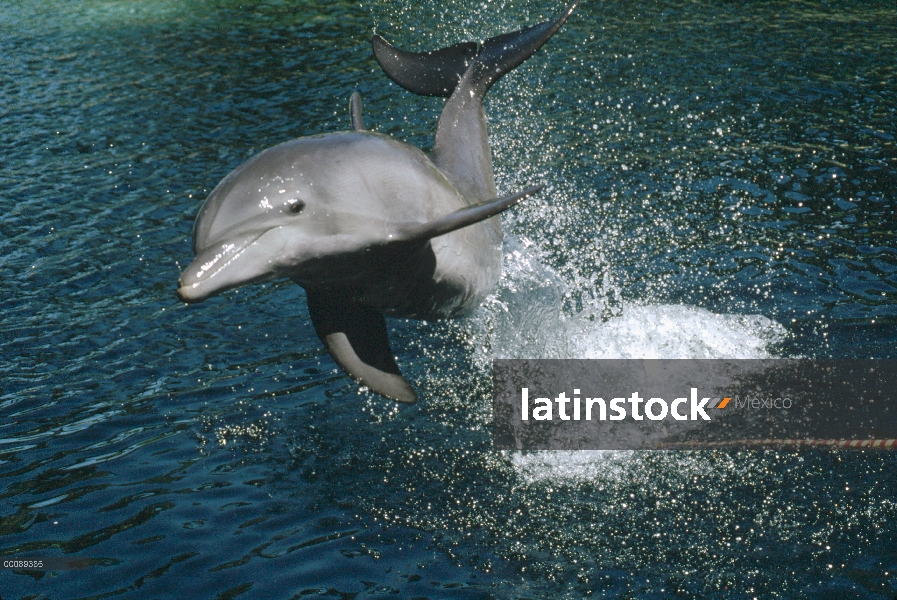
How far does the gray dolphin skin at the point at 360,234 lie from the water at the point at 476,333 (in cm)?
147

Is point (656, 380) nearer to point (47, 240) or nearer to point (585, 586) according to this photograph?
point (585, 586)

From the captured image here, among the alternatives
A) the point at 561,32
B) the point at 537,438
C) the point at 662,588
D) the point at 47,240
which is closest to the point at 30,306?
the point at 47,240

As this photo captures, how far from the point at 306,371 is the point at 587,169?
6.45 m

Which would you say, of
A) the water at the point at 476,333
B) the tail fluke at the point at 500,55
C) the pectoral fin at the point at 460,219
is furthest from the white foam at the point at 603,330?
the pectoral fin at the point at 460,219

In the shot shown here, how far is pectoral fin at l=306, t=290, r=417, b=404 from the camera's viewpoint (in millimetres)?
7113

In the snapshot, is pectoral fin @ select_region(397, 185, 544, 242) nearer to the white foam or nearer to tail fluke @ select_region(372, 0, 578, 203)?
tail fluke @ select_region(372, 0, 578, 203)

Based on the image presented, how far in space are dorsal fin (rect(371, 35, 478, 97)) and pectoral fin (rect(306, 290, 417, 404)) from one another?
10.4 ft

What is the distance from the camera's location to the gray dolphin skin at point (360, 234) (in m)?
5.57

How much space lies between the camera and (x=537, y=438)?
28.3 ft

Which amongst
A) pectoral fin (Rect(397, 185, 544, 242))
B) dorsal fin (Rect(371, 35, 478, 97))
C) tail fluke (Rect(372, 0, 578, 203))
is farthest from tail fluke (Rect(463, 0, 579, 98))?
pectoral fin (Rect(397, 185, 544, 242))

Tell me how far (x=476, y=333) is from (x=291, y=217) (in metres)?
4.83

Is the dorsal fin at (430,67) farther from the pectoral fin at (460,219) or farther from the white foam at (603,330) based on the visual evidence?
the pectoral fin at (460,219)

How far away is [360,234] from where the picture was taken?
6.02 meters

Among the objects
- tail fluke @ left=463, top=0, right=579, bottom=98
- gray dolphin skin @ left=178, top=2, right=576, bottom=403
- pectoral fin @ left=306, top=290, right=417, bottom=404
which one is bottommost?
pectoral fin @ left=306, top=290, right=417, bottom=404
